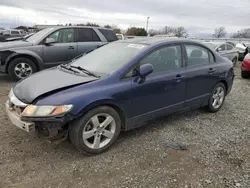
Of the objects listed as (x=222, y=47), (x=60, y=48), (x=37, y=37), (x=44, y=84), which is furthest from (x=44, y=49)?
(x=222, y=47)

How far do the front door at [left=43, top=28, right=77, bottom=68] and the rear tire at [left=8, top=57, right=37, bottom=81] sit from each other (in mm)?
412

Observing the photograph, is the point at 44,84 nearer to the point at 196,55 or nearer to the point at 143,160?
the point at 143,160

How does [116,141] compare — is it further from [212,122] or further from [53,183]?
[212,122]

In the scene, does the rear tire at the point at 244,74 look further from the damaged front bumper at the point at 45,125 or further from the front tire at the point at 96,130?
the damaged front bumper at the point at 45,125

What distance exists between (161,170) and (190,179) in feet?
1.14

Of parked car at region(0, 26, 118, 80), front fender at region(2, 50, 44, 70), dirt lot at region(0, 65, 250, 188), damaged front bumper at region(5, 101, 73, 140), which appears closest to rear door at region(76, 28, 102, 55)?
parked car at region(0, 26, 118, 80)

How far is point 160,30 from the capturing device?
55.4m

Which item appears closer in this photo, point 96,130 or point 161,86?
point 96,130

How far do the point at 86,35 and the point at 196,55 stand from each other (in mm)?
4401

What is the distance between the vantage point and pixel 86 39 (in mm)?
7645

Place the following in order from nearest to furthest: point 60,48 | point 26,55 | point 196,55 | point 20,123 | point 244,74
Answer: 1. point 20,123
2. point 196,55
3. point 26,55
4. point 60,48
5. point 244,74

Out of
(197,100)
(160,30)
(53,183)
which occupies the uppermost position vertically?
(160,30)

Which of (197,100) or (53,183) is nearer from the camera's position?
(53,183)

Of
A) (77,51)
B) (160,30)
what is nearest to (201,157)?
(77,51)
